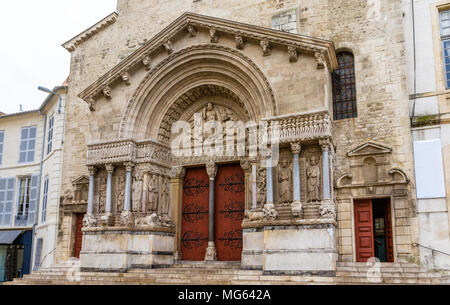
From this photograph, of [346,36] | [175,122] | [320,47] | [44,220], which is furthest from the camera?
[44,220]

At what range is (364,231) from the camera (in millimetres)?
12602

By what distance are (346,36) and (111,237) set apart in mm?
8807

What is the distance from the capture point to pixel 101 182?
47.9 feet

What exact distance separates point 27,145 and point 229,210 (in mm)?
11171

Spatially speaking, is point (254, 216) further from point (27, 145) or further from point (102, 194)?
point (27, 145)

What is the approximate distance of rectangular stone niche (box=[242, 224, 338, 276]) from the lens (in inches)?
437

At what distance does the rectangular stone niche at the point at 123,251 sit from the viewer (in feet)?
43.9

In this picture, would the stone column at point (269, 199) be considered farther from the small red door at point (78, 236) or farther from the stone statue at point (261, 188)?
the small red door at point (78, 236)

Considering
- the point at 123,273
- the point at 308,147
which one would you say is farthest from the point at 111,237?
the point at 308,147

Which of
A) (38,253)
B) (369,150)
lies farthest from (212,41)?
(38,253)

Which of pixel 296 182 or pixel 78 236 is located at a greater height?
pixel 296 182
